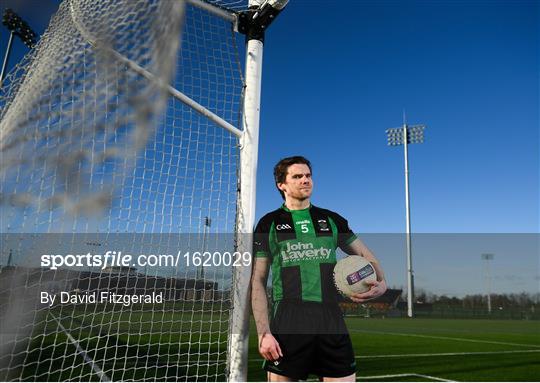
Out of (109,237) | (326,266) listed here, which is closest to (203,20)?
(109,237)

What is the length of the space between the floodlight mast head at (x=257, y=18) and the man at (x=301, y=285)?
1.38 m

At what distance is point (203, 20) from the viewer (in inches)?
156

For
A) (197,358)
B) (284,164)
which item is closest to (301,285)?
(284,164)

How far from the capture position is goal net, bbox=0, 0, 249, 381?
246cm

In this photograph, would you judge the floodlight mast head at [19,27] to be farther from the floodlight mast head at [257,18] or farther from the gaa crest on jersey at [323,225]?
the gaa crest on jersey at [323,225]

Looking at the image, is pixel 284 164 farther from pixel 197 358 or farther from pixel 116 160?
pixel 197 358

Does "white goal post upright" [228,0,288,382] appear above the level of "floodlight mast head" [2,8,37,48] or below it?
below

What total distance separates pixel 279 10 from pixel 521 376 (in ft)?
21.5

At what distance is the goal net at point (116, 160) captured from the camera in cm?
246

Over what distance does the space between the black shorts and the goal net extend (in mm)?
781

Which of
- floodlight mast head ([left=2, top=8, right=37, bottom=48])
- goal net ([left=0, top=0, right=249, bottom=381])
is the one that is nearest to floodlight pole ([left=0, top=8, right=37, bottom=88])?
floodlight mast head ([left=2, top=8, right=37, bottom=48])

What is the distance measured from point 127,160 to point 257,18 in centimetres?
194

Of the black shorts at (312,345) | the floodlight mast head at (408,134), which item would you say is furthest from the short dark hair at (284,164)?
the floodlight mast head at (408,134)

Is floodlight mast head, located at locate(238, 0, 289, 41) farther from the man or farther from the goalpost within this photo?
the man
